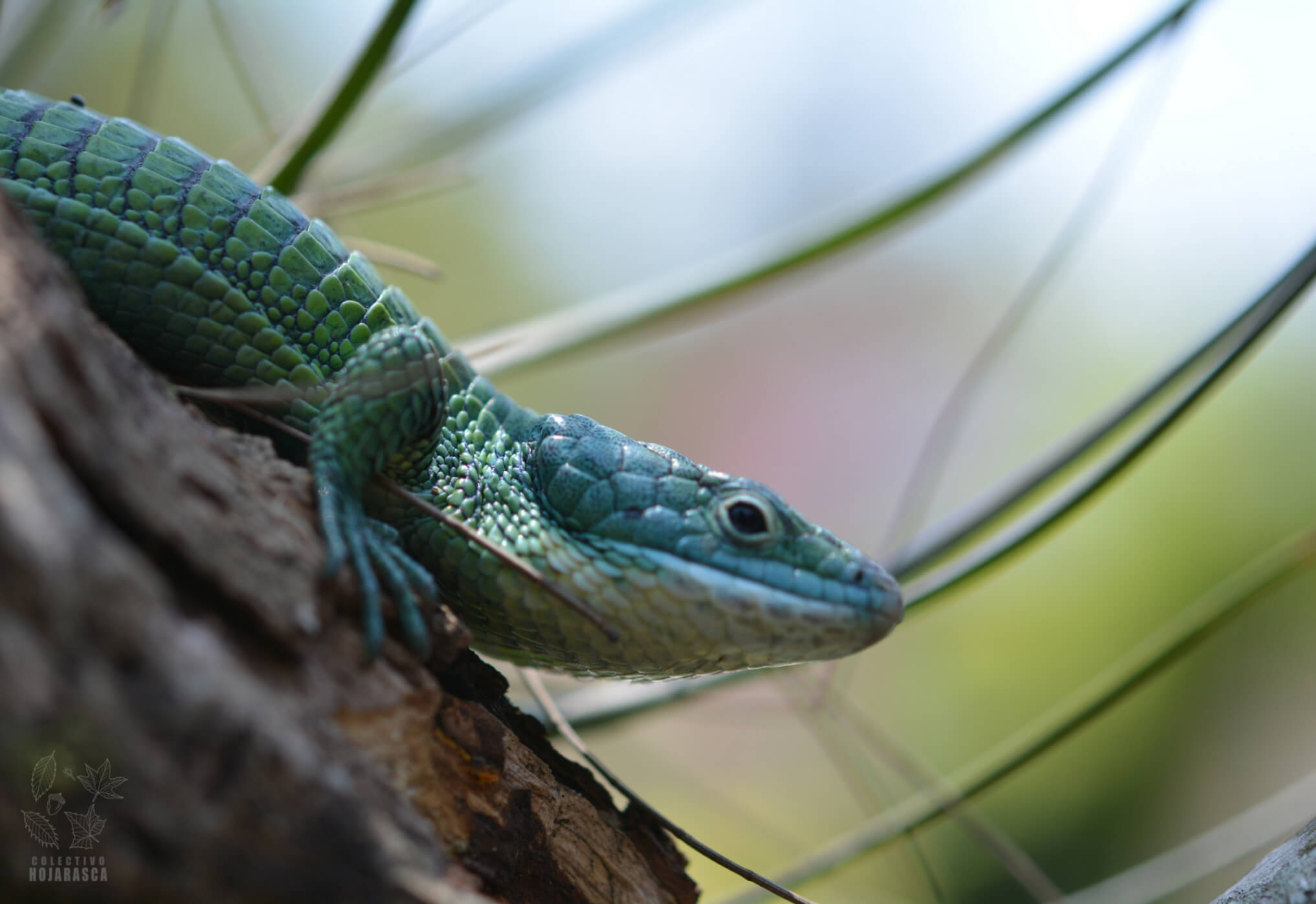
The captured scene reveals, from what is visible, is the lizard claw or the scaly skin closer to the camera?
the lizard claw

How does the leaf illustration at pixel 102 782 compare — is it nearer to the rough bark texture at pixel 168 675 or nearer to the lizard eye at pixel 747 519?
the rough bark texture at pixel 168 675

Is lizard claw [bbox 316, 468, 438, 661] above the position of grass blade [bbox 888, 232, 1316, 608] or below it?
below

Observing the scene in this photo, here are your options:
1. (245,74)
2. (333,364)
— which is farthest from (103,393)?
(245,74)

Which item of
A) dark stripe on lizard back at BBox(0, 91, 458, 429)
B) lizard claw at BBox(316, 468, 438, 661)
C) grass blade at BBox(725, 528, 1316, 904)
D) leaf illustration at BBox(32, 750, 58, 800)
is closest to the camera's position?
leaf illustration at BBox(32, 750, 58, 800)

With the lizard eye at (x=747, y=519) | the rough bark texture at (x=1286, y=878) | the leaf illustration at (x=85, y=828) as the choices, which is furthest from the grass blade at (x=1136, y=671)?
the leaf illustration at (x=85, y=828)

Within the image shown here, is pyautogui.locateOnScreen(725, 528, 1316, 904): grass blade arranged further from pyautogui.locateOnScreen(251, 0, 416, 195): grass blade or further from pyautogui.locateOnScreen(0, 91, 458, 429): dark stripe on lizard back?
pyautogui.locateOnScreen(251, 0, 416, 195): grass blade

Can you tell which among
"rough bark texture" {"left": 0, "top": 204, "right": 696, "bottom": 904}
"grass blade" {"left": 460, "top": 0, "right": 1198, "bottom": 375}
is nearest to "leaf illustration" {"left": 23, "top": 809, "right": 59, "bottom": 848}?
"rough bark texture" {"left": 0, "top": 204, "right": 696, "bottom": 904}

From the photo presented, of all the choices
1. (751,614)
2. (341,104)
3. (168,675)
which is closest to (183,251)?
(341,104)
